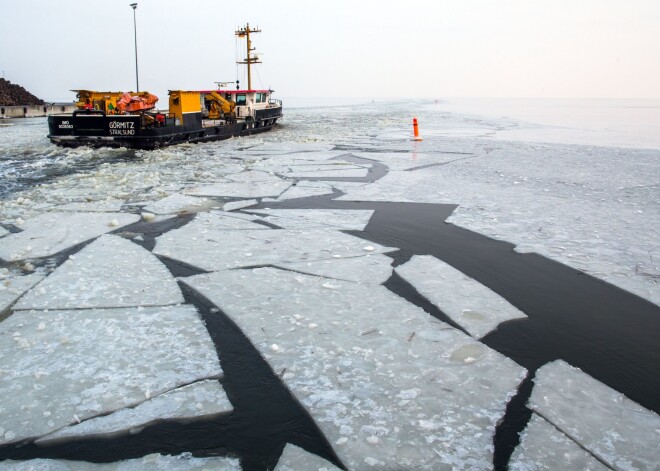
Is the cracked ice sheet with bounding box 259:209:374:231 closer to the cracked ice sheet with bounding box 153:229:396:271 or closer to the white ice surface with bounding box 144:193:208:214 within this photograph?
the cracked ice sheet with bounding box 153:229:396:271

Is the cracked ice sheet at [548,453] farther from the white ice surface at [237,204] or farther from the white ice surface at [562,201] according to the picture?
the white ice surface at [237,204]

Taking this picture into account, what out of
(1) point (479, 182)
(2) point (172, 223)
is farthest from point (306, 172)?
(2) point (172, 223)

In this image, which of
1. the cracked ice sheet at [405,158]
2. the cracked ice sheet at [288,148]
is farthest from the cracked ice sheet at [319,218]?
the cracked ice sheet at [288,148]

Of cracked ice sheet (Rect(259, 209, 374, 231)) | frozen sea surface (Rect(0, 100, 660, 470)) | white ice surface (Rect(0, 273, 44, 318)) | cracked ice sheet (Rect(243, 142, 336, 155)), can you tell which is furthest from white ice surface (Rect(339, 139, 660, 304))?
white ice surface (Rect(0, 273, 44, 318))

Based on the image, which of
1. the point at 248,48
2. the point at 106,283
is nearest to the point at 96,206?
the point at 106,283

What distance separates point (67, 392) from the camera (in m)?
2.06

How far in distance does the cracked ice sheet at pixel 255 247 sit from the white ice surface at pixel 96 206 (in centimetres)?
147

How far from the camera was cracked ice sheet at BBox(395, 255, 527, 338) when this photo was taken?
280 centimetres

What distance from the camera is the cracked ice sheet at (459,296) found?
2797mm

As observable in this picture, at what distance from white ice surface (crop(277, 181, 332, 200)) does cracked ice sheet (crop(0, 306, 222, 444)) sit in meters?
3.74

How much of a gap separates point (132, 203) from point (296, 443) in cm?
491

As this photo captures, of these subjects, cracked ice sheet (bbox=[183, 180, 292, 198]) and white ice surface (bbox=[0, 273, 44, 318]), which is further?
cracked ice sheet (bbox=[183, 180, 292, 198])

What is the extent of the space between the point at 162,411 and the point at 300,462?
642 mm

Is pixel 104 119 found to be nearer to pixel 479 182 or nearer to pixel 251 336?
pixel 479 182
